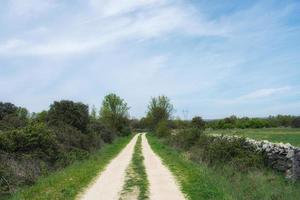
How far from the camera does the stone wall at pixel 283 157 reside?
56.1 feet

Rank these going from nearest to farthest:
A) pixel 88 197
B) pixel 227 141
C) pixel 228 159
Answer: pixel 88 197 < pixel 228 159 < pixel 227 141

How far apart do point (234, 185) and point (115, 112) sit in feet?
255

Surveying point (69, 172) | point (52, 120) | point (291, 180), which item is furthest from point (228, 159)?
point (52, 120)

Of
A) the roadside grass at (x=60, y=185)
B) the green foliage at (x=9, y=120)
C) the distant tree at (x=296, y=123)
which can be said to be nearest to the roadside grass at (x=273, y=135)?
the green foliage at (x=9, y=120)

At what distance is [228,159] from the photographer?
22828 mm

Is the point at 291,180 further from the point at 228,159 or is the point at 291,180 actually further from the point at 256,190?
the point at 228,159

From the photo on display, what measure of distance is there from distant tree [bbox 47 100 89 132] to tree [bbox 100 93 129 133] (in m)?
48.5

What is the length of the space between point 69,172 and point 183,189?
760 cm

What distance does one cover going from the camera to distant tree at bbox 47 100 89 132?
3653cm

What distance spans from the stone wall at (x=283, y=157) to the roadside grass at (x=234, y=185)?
0.37m

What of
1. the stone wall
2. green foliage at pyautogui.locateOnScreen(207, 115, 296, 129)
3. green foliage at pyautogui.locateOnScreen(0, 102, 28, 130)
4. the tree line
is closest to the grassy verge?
the tree line

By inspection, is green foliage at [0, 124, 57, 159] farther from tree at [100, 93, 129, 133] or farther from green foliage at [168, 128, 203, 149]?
tree at [100, 93, 129, 133]

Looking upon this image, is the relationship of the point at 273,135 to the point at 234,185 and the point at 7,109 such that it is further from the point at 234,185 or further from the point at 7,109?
the point at 234,185

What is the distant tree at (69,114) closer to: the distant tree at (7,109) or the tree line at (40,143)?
the tree line at (40,143)
